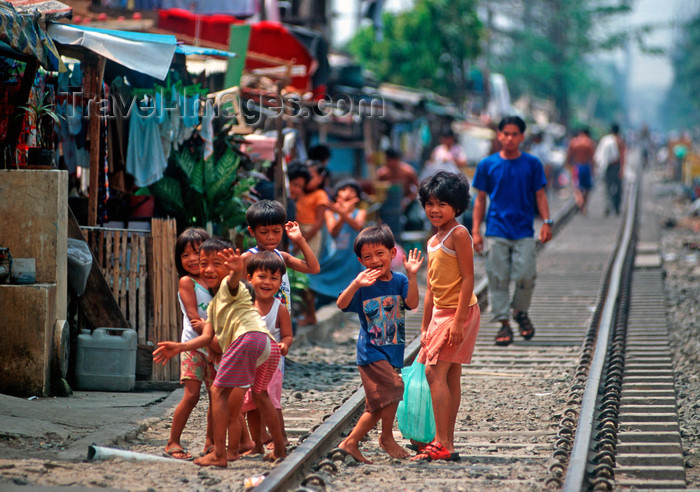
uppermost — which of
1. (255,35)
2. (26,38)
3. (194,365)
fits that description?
(255,35)

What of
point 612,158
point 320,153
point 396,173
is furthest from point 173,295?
point 612,158

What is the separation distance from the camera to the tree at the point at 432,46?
90.4 ft

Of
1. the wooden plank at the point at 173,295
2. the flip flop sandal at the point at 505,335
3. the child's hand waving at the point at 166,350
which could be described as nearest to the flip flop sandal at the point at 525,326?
the flip flop sandal at the point at 505,335

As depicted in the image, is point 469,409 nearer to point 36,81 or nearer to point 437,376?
point 437,376

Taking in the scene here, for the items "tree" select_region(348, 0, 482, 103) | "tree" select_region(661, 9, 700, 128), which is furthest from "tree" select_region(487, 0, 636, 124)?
"tree" select_region(348, 0, 482, 103)

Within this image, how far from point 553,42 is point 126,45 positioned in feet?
169

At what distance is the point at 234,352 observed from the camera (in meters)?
5.22

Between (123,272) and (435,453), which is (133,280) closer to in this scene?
(123,272)

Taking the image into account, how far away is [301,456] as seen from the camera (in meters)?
5.14

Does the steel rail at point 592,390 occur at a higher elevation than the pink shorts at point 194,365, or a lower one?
lower

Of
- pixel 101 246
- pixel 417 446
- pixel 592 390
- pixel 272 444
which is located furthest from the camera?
pixel 101 246

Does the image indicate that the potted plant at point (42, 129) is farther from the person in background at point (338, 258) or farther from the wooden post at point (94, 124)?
the person in background at point (338, 258)

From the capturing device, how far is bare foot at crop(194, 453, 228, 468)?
17.3 ft

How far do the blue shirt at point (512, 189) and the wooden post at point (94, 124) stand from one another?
3.44m
